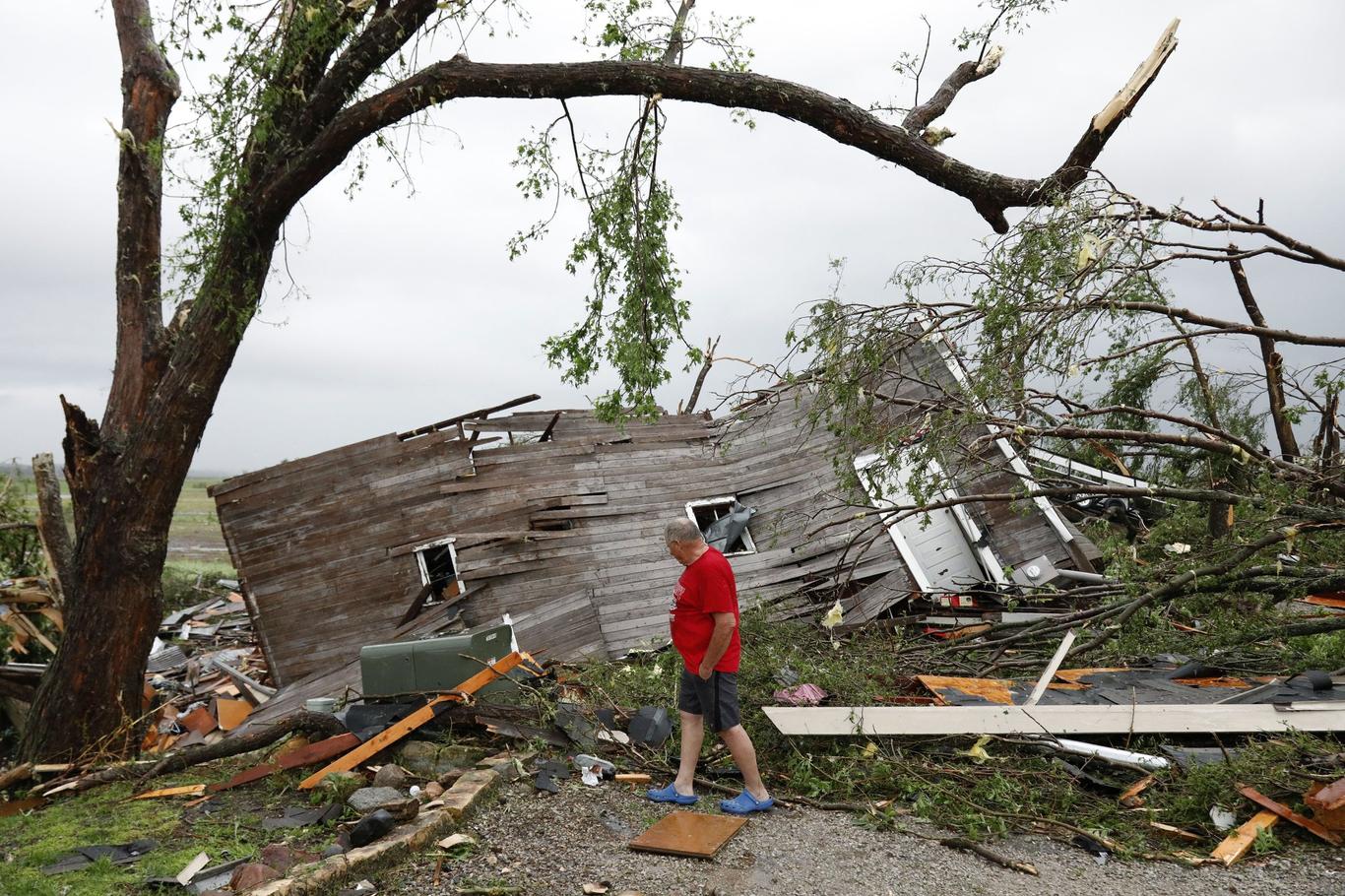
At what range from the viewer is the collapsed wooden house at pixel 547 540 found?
11.0 meters

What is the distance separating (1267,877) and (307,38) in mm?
8854

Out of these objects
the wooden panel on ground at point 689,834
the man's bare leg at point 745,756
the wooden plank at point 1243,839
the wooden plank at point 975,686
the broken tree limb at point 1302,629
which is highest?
the man's bare leg at point 745,756

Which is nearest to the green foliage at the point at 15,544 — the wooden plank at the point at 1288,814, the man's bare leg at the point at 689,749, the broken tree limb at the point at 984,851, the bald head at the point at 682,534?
the man's bare leg at the point at 689,749

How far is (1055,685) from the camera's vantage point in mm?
7215

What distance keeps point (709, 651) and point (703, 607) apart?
0.26 meters

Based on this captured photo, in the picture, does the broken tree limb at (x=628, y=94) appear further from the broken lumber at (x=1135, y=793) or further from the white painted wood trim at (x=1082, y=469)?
the broken lumber at (x=1135, y=793)

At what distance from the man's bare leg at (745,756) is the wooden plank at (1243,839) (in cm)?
253

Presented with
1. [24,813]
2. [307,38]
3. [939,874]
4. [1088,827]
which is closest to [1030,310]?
[1088,827]

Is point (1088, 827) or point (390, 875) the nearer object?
point (390, 875)

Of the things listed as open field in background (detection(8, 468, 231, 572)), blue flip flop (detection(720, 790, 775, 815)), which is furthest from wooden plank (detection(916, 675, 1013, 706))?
open field in background (detection(8, 468, 231, 572))

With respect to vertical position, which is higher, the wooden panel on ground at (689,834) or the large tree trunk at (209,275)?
the large tree trunk at (209,275)

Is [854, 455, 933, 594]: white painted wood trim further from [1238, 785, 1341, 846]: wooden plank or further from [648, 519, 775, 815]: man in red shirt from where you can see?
[648, 519, 775, 815]: man in red shirt

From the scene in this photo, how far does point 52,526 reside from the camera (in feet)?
31.3

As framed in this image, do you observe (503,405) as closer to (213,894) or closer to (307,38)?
(307,38)
